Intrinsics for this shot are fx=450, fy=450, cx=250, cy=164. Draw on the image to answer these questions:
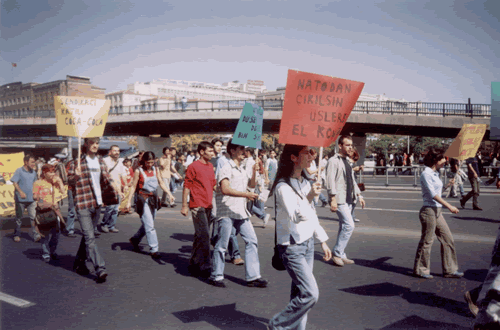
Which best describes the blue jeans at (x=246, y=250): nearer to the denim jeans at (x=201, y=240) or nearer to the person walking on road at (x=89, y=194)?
the denim jeans at (x=201, y=240)

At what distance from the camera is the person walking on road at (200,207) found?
6062 millimetres

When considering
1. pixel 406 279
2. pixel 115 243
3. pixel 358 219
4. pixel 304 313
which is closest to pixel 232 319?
pixel 304 313

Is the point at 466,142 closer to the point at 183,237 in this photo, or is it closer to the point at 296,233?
the point at 183,237

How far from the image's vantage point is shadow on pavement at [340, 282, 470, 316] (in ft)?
15.2

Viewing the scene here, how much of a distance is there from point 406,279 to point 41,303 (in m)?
4.34

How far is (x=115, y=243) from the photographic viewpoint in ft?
27.4

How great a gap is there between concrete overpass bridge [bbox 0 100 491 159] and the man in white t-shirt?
898 inches

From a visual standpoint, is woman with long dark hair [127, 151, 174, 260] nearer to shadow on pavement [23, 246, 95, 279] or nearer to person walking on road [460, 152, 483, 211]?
shadow on pavement [23, 246, 95, 279]

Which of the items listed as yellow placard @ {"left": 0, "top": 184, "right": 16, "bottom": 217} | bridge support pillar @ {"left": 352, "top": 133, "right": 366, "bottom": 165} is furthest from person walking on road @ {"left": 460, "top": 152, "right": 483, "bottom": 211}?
bridge support pillar @ {"left": 352, "top": 133, "right": 366, "bottom": 165}

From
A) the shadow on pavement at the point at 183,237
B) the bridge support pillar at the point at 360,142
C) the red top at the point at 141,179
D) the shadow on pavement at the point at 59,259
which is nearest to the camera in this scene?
the shadow on pavement at the point at 59,259

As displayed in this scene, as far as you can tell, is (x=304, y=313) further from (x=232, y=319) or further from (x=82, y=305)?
(x=82, y=305)

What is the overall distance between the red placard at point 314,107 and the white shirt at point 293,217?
44cm

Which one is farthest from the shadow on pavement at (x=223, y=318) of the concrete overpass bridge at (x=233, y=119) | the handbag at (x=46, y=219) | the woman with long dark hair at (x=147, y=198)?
the concrete overpass bridge at (x=233, y=119)

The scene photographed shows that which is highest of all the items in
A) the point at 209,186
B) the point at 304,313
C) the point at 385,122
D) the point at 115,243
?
the point at 385,122
